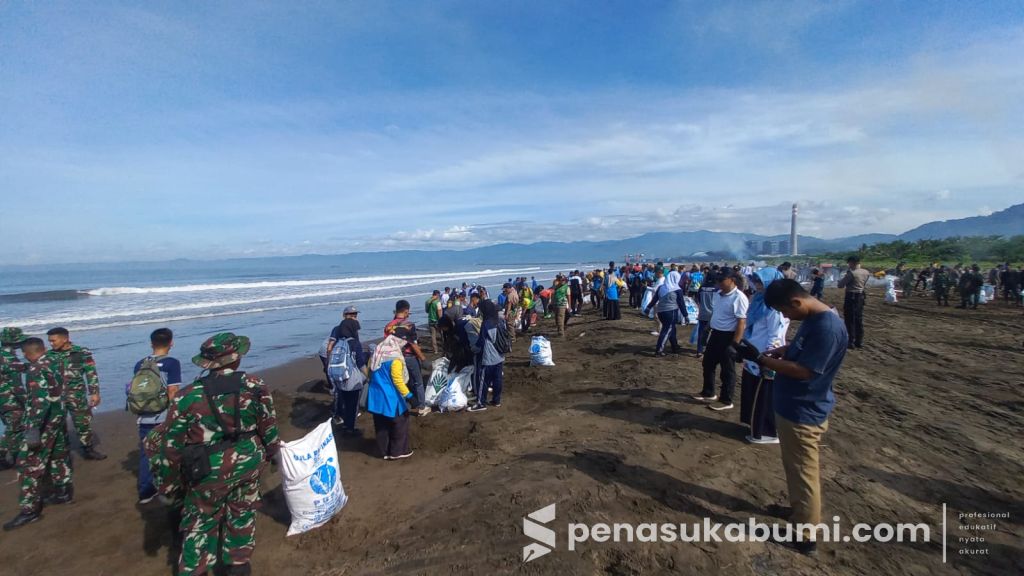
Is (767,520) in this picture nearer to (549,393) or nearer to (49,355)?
(549,393)

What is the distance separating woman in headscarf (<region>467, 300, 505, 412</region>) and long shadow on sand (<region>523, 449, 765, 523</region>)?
209 cm

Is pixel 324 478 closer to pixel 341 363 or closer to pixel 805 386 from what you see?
pixel 341 363

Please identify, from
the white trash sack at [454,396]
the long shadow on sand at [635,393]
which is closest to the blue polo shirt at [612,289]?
the long shadow on sand at [635,393]

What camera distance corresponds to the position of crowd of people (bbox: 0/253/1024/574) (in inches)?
113

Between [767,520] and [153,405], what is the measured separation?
5.60m

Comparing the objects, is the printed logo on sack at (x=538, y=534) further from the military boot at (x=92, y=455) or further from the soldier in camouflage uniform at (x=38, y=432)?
the military boot at (x=92, y=455)

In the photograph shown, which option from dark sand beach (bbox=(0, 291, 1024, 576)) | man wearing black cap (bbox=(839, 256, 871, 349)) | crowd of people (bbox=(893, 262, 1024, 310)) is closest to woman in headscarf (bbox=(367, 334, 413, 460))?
dark sand beach (bbox=(0, 291, 1024, 576))

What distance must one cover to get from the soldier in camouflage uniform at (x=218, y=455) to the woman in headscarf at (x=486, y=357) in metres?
3.98

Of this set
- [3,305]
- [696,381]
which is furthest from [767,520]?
[3,305]

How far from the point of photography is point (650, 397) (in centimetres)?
682

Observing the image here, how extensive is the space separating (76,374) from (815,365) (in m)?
7.25

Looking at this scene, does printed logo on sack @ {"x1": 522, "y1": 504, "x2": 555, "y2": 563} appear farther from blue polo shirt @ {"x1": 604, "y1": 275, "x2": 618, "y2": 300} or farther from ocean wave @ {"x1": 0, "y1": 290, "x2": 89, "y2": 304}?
ocean wave @ {"x1": 0, "y1": 290, "x2": 89, "y2": 304}

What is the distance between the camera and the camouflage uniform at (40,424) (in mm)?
4301

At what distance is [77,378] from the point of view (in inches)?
189
